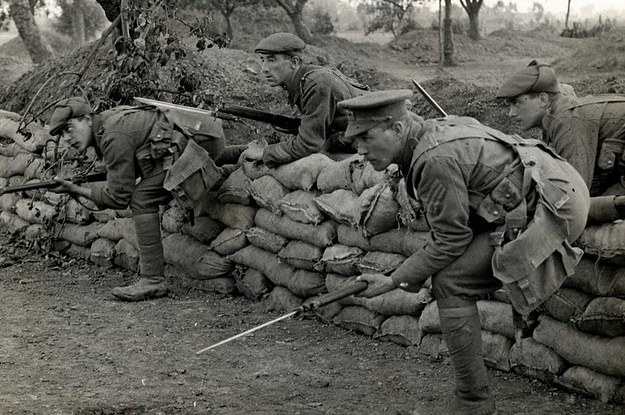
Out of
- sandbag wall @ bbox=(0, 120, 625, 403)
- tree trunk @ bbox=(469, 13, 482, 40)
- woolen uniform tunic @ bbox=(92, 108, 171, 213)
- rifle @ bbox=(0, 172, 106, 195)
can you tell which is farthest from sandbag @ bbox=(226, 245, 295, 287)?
tree trunk @ bbox=(469, 13, 482, 40)

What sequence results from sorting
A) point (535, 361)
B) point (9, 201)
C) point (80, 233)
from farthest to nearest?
point (9, 201), point (80, 233), point (535, 361)

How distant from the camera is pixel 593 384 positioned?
3.46m

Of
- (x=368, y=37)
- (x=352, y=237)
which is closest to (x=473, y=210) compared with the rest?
(x=352, y=237)

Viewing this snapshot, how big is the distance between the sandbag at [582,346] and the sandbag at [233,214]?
7.57ft

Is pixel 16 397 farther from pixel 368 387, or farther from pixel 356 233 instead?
pixel 356 233

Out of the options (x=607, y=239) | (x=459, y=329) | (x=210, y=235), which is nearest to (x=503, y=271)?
(x=459, y=329)

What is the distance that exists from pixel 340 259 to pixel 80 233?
2.96m

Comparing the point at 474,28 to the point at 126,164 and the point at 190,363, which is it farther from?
the point at 190,363

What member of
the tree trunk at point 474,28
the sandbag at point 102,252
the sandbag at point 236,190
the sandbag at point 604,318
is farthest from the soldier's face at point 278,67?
the tree trunk at point 474,28

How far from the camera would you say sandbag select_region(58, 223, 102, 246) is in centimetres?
670

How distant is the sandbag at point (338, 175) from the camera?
Answer: 15.4 ft

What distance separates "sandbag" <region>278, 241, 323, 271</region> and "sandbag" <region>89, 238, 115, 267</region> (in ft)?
6.29

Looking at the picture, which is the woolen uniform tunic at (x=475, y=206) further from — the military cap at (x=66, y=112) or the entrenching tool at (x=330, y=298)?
the military cap at (x=66, y=112)

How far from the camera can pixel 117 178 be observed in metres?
5.45
